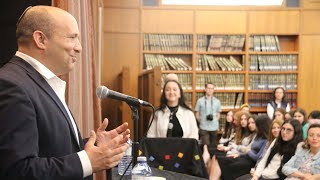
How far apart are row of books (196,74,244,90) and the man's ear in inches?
218

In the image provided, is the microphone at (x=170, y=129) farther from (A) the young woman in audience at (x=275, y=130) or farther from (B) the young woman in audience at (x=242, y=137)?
(B) the young woman in audience at (x=242, y=137)

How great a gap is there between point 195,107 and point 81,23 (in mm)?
4390

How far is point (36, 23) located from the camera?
1.24 metres

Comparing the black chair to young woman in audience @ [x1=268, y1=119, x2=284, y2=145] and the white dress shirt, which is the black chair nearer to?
young woman in audience @ [x1=268, y1=119, x2=284, y2=145]

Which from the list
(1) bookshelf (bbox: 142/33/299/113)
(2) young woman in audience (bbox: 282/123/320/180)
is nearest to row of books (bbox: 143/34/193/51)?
(1) bookshelf (bbox: 142/33/299/113)

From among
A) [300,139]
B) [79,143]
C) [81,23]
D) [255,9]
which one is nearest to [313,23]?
[255,9]

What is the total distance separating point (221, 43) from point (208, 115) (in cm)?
134

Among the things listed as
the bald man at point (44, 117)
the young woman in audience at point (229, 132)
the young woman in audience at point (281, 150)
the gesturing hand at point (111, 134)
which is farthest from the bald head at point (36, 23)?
the young woman in audience at point (229, 132)

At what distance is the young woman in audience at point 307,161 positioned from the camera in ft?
10.1

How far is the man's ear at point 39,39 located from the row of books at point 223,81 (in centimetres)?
Result: 553

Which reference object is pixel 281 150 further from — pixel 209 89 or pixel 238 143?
pixel 209 89

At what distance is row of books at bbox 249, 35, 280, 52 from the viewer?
676cm

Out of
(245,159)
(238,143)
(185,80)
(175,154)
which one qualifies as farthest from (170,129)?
(185,80)

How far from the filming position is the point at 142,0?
673 centimetres
